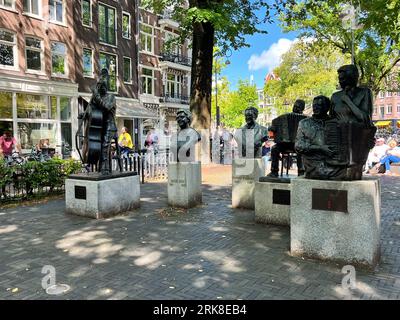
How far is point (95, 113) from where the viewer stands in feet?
25.0

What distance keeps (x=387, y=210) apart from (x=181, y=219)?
4.46 metres

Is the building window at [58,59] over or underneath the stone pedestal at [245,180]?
over

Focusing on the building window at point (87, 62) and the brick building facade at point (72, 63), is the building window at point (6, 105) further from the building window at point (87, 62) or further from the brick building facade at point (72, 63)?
the building window at point (87, 62)

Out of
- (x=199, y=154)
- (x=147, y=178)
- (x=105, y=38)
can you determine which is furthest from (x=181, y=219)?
(x=105, y=38)

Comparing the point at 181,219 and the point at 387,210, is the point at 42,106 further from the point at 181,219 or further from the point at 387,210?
the point at 387,210

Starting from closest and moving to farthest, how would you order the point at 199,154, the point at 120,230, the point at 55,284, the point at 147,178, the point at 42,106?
the point at 55,284 → the point at 120,230 → the point at 147,178 → the point at 199,154 → the point at 42,106

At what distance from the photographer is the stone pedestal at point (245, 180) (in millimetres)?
8023

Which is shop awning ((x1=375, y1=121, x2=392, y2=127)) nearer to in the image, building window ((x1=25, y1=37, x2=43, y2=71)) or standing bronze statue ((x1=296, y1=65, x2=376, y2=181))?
building window ((x1=25, y1=37, x2=43, y2=71))

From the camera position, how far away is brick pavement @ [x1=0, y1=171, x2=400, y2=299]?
385cm

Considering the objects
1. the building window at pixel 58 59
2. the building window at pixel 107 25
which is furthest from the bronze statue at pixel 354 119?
the building window at pixel 107 25

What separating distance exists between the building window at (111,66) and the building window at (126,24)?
2658 mm

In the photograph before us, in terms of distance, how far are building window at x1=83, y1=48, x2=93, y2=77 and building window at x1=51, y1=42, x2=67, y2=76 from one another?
213 centimetres

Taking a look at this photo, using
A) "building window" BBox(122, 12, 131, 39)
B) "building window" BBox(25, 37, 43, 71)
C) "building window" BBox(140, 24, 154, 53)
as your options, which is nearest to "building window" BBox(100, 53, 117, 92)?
"building window" BBox(122, 12, 131, 39)

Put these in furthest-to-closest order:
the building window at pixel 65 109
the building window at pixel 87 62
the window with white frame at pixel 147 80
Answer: the window with white frame at pixel 147 80, the building window at pixel 87 62, the building window at pixel 65 109
